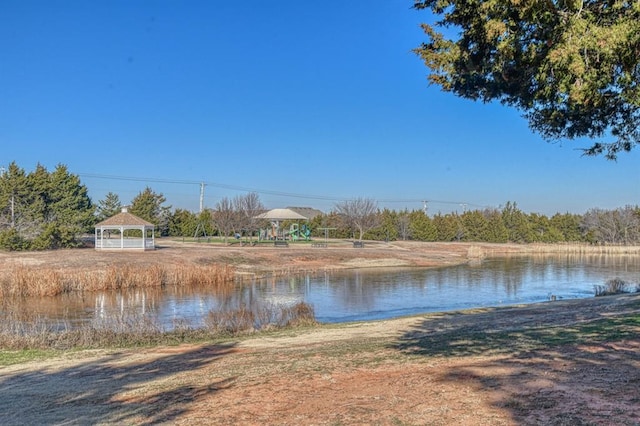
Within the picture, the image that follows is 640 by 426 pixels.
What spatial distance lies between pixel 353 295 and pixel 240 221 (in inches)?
1371

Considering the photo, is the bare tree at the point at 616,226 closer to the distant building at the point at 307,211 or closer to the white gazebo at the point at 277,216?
the white gazebo at the point at 277,216

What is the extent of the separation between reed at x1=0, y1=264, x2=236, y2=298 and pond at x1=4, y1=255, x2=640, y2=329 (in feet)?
4.71

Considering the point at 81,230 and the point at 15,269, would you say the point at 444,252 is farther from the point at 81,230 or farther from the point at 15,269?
the point at 15,269

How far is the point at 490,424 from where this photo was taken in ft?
17.9

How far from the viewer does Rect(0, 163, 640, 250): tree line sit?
51531 millimetres

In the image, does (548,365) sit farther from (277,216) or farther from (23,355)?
(277,216)

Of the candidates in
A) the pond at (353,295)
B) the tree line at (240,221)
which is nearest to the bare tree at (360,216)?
the tree line at (240,221)

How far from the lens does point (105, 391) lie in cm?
869

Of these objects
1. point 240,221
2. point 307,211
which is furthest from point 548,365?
point 307,211

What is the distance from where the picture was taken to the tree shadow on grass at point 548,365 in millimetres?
5680

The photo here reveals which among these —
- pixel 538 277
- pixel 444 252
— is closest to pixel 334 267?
pixel 538 277

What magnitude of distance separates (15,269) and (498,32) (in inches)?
1205

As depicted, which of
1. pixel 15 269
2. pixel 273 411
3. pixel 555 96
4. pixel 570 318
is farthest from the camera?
pixel 15 269

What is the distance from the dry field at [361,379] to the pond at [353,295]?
770 cm
